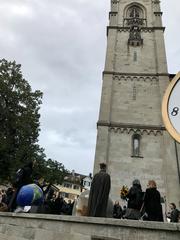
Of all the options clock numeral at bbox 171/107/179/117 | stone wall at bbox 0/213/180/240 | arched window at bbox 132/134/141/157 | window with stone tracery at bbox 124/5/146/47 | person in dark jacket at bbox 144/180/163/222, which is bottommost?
stone wall at bbox 0/213/180/240

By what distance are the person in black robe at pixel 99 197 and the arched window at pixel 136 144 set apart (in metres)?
15.0

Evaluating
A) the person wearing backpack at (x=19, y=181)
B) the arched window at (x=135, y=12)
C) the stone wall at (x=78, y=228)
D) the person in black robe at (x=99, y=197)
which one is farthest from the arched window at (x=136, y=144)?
the arched window at (x=135, y=12)

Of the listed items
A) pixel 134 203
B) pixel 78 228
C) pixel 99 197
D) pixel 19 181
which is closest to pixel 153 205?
pixel 134 203

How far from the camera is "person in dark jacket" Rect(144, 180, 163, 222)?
643 centimetres

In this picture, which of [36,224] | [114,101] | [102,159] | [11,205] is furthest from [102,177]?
[114,101]

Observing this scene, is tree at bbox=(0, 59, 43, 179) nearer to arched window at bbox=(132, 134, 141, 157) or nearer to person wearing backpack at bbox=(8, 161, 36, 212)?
arched window at bbox=(132, 134, 141, 157)

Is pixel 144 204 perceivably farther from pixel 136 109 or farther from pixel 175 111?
pixel 136 109

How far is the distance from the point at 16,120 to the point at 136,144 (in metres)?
9.89

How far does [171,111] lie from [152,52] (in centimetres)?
2543

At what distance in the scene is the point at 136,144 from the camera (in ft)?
74.0

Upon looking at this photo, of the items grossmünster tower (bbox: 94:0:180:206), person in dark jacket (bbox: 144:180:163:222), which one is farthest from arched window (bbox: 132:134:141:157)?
person in dark jacket (bbox: 144:180:163:222)

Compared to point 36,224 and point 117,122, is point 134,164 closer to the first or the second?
point 117,122

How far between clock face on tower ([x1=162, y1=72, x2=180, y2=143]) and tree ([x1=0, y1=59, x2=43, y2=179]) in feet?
55.3

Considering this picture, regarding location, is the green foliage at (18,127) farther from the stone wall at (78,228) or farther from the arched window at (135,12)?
the arched window at (135,12)
